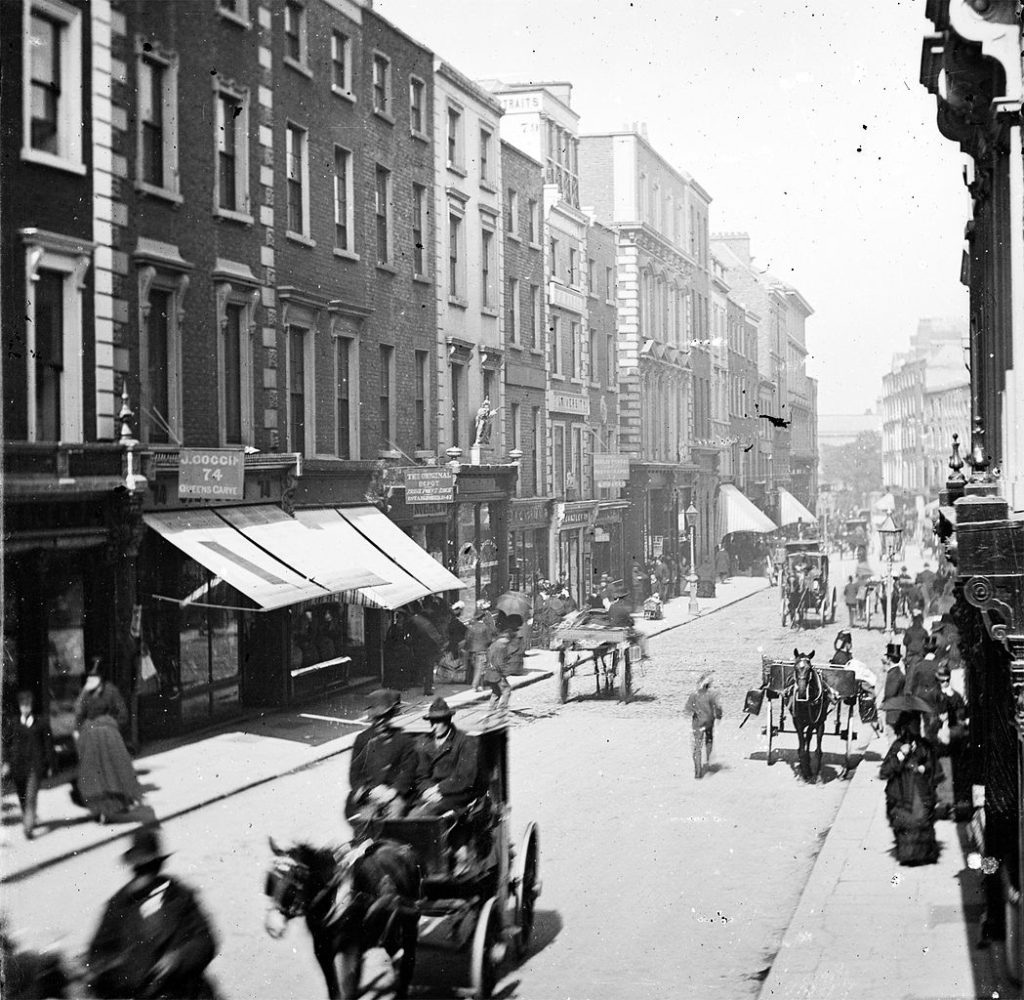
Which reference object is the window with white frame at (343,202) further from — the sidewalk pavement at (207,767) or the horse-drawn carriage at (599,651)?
the horse-drawn carriage at (599,651)

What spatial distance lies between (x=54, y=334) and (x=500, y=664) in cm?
553

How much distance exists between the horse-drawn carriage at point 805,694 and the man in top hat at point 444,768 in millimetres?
6807

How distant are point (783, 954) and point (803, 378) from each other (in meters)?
6.84

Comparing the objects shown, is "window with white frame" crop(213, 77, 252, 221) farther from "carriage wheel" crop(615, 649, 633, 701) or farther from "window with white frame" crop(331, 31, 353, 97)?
"carriage wheel" crop(615, 649, 633, 701)

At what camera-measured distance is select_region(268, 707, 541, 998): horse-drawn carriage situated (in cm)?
855

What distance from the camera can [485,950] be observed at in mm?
8703

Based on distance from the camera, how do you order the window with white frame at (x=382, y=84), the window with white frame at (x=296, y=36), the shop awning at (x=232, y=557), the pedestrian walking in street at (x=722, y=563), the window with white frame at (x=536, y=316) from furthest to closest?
the pedestrian walking in street at (x=722, y=563), the window with white frame at (x=536, y=316), the window with white frame at (x=382, y=84), the window with white frame at (x=296, y=36), the shop awning at (x=232, y=557)

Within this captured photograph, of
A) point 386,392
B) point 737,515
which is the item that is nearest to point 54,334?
point 386,392

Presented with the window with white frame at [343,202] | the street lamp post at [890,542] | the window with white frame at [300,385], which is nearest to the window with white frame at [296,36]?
the window with white frame at [343,202]

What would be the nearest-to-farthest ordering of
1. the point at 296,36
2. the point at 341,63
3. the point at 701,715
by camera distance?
the point at 296,36
the point at 341,63
the point at 701,715

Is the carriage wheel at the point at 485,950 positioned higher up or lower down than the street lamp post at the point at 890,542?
lower down

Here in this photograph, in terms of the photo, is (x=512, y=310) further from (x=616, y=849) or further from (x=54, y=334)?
(x=616, y=849)

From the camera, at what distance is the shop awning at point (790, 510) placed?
16531 millimetres

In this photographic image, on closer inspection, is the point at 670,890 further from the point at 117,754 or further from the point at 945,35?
the point at 945,35
